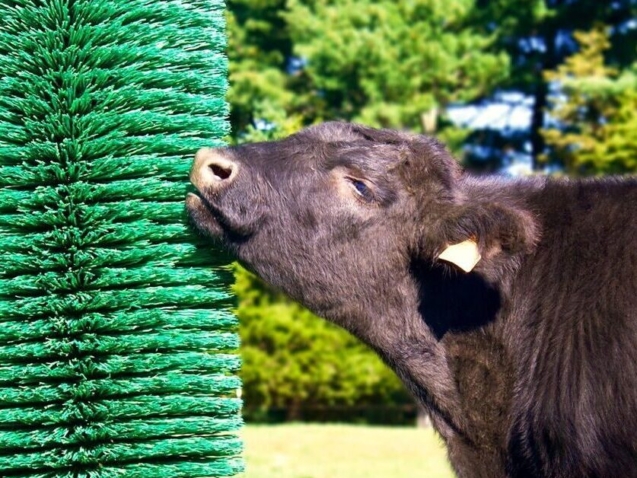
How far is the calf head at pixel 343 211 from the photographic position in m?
3.95

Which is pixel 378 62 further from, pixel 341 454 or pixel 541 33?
pixel 341 454

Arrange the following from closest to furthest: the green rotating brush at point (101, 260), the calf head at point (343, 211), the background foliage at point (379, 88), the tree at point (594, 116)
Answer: the green rotating brush at point (101, 260)
the calf head at point (343, 211)
the tree at point (594, 116)
the background foliage at point (379, 88)

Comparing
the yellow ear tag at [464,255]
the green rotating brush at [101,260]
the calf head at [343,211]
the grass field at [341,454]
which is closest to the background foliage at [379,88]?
the grass field at [341,454]

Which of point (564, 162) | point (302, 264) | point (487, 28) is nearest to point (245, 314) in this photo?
point (564, 162)

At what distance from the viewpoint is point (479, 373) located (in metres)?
3.98

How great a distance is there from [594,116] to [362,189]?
19.4m

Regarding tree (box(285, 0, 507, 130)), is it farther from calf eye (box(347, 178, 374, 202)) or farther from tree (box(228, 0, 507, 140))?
calf eye (box(347, 178, 374, 202))

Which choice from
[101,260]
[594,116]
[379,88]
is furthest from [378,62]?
[101,260]

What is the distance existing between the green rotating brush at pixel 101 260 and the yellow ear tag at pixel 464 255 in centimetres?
97

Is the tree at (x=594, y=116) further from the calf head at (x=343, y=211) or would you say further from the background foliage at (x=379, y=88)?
the calf head at (x=343, y=211)

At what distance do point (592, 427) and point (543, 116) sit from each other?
24338mm

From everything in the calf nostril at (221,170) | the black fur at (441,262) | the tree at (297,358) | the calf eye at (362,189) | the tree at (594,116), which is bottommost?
the tree at (297,358)

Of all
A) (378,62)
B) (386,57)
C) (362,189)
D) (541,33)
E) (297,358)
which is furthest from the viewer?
(541,33)

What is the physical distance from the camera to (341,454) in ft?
39.8
